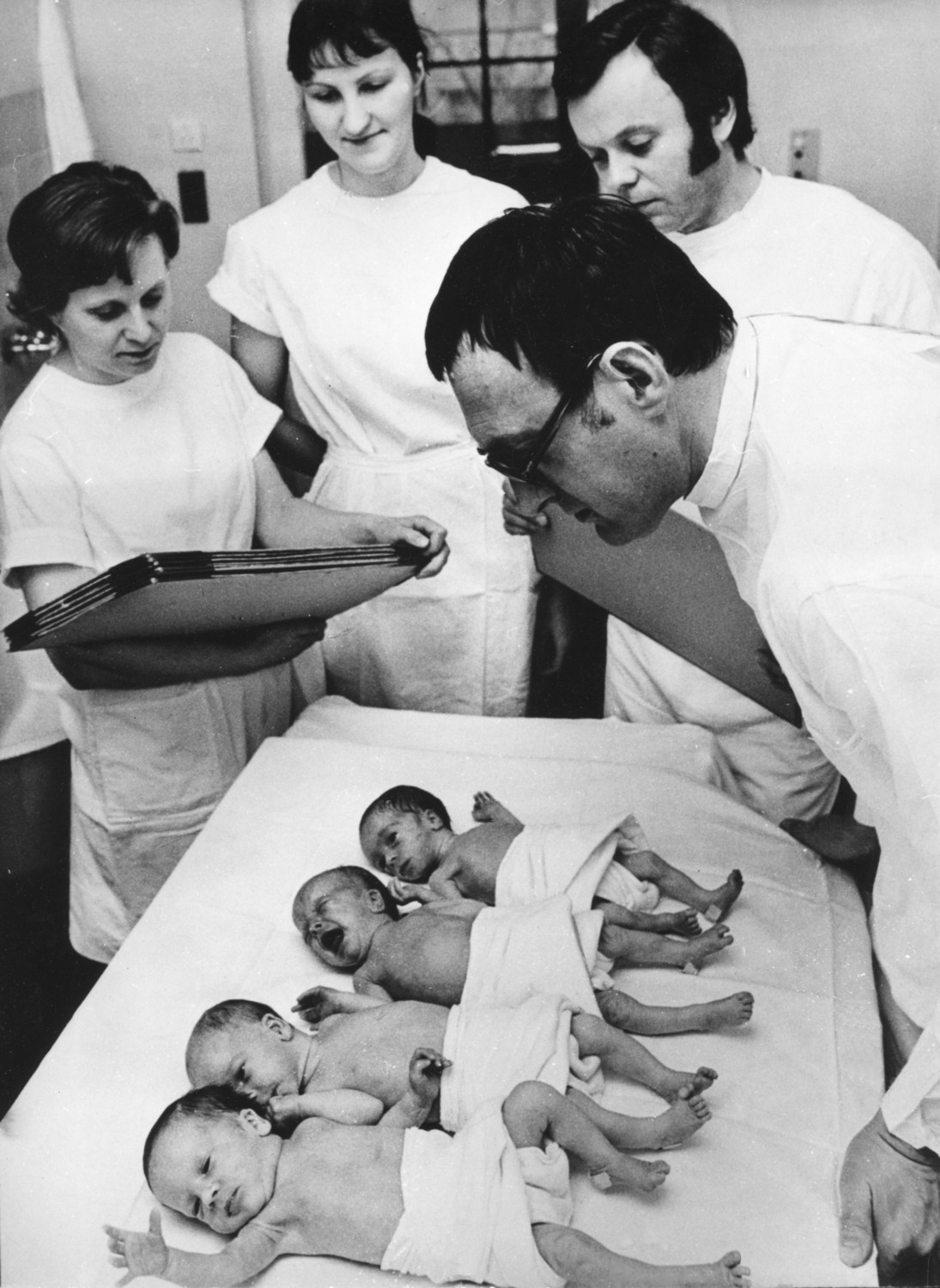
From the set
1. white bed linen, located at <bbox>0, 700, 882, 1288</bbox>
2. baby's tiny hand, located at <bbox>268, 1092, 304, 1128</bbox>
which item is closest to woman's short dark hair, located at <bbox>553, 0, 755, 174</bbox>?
white bed linen, located at <bbox>0, 700, 882, 1288</bbox>

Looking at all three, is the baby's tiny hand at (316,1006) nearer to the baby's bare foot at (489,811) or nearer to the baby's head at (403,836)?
the baby's head at (403,836)

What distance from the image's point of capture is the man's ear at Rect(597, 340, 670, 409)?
3.43 feet

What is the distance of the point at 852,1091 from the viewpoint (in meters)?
1.20

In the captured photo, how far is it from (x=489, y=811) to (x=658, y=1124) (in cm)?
60

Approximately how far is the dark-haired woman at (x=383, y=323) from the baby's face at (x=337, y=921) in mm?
632

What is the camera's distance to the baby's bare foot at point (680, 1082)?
1155 mm

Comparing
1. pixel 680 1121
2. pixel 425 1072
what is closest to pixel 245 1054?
pixel 425 1072

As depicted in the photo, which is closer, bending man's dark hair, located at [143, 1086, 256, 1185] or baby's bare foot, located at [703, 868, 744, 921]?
bending man's dark hair, located at [143, 1086, 256, 1185]

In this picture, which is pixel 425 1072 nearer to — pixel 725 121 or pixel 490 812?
pixel 490 812

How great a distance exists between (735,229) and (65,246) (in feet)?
3.10

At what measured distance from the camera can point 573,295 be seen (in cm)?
105

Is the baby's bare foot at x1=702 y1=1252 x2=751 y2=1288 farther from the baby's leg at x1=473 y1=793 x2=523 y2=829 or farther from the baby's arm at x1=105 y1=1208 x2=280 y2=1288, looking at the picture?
the baby's leg at x1=473 y1=793 x2=523 y2=829

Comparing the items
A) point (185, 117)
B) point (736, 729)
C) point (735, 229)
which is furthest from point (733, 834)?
point (185, 117)

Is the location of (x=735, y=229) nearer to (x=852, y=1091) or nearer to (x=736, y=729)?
(x=736, y=729)
